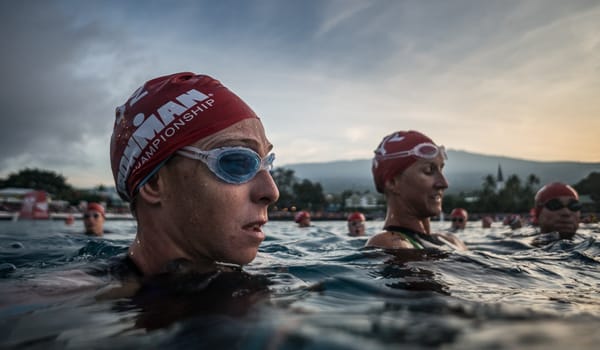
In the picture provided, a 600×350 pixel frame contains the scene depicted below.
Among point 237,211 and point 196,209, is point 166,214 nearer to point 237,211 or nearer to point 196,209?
point 196,209

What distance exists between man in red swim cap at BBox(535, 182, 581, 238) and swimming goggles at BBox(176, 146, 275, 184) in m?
9.21

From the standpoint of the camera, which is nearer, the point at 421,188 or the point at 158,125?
the point at 158,125

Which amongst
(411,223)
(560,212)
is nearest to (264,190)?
(411,223)

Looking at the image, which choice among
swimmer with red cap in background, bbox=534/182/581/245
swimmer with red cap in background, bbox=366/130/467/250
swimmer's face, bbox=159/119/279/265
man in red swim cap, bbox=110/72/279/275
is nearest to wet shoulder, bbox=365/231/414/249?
swimmer with red cap in background, bbox=366/130/467/250

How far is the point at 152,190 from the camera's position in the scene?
2.71 m

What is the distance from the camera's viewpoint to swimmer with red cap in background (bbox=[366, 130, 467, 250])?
5664mm

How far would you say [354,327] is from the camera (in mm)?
1443

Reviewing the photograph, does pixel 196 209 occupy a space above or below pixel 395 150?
below

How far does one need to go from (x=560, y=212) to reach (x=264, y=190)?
9.34 metres

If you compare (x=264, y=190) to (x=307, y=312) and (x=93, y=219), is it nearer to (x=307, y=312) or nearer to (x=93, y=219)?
(x=307, y=312)

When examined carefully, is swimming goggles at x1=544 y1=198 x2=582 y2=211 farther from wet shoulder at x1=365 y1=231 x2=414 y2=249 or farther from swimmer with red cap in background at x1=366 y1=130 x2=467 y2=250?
wet shoulder at x1=365 y1=231 x2=414 y2=249

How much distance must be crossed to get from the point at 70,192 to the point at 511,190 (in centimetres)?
11149

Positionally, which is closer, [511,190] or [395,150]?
[395,150]


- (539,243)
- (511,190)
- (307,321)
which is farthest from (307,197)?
(307,321)
